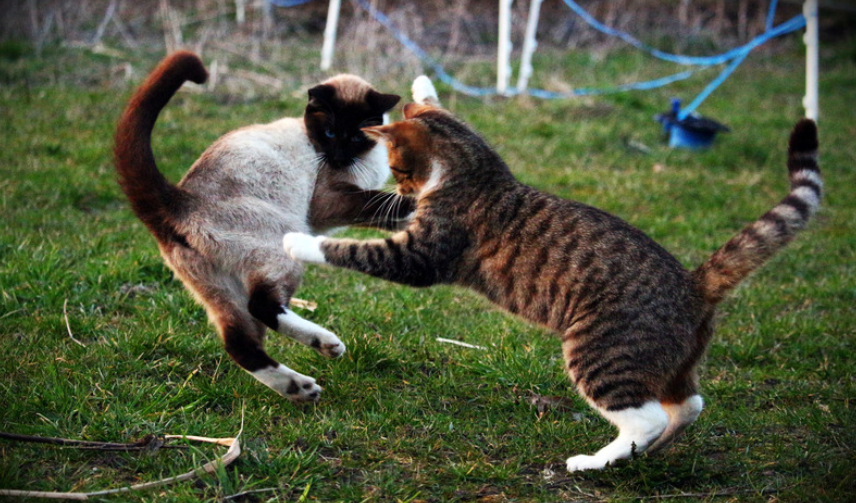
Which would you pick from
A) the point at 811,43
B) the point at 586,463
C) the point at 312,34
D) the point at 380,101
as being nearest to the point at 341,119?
the point at 380,101

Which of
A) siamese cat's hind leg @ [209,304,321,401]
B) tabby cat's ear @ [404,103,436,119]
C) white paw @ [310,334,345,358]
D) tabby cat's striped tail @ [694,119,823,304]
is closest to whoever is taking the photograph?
tabby cat's striped tail @ [694,119,823,304]

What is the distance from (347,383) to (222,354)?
70 centimetres

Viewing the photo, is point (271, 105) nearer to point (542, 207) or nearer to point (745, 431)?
point (542, 207)

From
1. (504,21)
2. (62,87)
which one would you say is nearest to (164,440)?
(62,87)

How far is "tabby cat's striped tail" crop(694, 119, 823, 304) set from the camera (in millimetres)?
3215

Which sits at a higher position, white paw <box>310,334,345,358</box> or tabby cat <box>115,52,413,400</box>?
tabby cat <box>115,52,413,400</box>

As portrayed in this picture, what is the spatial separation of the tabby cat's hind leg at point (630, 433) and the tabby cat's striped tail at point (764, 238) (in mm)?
539

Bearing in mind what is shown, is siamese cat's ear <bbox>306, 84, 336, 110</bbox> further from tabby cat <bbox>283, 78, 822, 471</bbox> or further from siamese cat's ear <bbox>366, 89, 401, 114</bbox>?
tabby cat <bbox>283, 78, 822, 471</bbox>

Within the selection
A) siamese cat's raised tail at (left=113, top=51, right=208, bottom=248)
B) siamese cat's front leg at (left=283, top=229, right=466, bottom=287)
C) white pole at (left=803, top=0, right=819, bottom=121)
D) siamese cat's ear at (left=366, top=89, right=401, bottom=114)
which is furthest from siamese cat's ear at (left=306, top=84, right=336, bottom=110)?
white pole at (left=803, top=0, right=819, bottom=121)

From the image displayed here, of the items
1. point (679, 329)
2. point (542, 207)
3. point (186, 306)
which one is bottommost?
point (186, 306)

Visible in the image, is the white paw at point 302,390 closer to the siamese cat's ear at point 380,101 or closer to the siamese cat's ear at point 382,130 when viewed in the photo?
the siamese cat's ear at point 382,130

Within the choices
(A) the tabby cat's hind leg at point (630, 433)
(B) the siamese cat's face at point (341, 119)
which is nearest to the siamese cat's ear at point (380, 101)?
(B) the siamese cat's face at point (341, 119)

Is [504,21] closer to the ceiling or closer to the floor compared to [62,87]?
closer to the ceiling

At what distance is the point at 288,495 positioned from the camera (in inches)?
115
